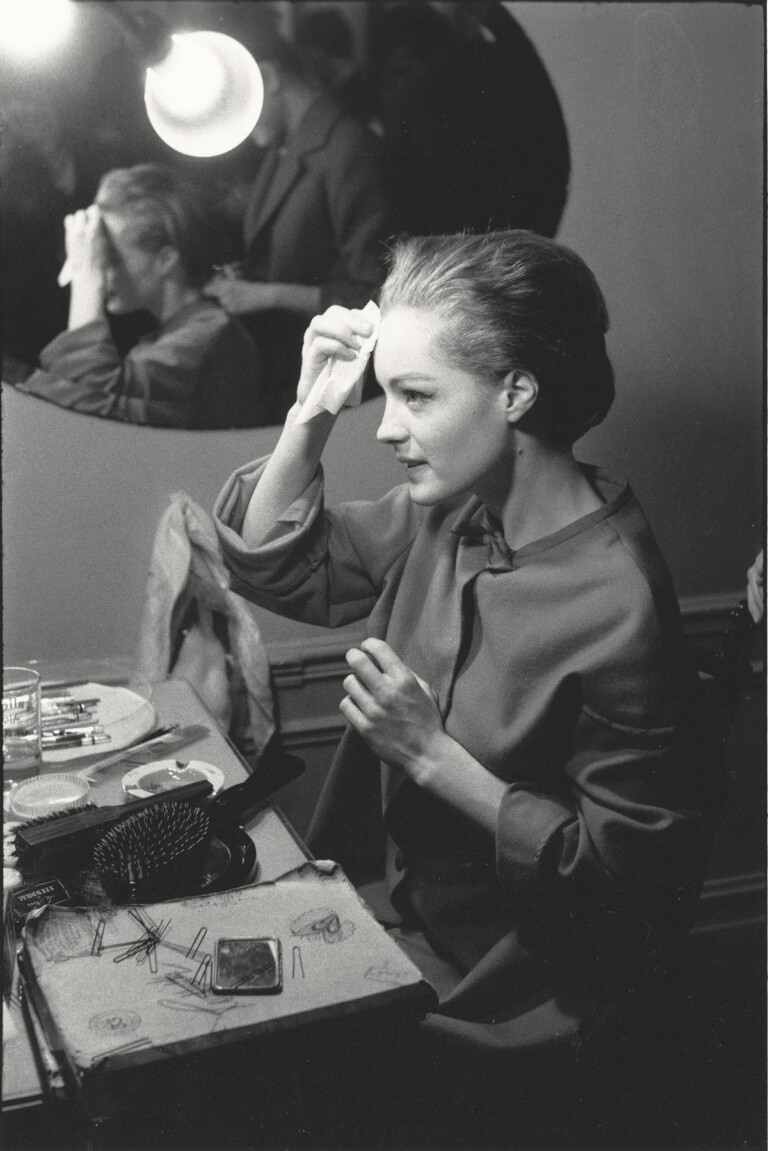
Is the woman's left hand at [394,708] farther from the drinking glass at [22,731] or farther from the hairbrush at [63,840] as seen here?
the drinking glass at [22,731]

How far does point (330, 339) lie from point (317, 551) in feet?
0.65

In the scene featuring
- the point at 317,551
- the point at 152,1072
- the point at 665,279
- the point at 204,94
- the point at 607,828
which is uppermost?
the point at 204,94

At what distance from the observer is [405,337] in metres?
0.79

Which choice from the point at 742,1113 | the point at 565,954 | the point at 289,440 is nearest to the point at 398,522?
the point at 289,440

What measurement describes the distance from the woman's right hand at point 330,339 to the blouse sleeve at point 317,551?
9cm

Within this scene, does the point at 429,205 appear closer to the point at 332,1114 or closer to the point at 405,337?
the point at 405,337

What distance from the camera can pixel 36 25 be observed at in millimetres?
878

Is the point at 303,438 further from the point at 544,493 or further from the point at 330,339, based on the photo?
the point at 544,493

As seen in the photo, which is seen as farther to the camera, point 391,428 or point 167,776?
point 167,776

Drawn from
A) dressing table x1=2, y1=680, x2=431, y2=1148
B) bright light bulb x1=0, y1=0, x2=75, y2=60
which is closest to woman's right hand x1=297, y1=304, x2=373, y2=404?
bright light bulb x1=0, y1=0, x2=75, y2=60

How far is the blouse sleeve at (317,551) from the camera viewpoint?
0.90 m

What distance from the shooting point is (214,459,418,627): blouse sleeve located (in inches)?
35.5

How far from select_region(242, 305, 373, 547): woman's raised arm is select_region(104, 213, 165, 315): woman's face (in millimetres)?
178

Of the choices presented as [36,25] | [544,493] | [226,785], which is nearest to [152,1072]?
[226,785]
